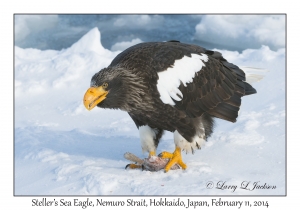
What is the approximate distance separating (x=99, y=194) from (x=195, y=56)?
194 cm

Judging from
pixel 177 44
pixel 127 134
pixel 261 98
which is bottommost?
pixel 127 134

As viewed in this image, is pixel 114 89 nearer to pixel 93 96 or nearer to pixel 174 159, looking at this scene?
pixel 93 96

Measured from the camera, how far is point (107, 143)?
22.4 feet

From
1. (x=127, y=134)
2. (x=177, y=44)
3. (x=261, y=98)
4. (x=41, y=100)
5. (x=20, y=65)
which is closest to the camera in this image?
(x=177, y=44)

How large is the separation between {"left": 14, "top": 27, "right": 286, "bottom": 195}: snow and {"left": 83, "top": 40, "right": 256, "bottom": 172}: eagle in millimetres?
359

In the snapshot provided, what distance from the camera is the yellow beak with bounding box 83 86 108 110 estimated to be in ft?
16.7

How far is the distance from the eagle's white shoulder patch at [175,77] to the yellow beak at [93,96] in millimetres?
646

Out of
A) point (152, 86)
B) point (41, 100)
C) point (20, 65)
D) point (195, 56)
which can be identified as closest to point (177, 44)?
point (195, 56)

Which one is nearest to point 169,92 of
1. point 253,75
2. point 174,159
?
point 174,159

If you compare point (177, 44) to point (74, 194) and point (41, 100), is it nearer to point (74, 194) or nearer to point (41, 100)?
point (74, 194)

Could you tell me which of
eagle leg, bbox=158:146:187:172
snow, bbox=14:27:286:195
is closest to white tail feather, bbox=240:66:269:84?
snow, bbox=14:27:286:195

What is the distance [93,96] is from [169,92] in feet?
2.86

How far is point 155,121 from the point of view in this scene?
565 cm

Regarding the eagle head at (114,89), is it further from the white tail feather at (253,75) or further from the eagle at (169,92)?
the white tail feather at (253,75)
